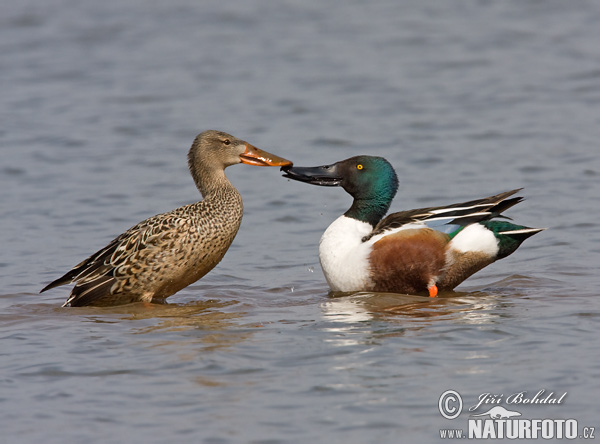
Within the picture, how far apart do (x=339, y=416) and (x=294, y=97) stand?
922 cm

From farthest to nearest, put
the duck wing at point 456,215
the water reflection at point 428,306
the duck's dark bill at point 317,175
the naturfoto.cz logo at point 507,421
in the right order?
the duck's dark bill at point 317,175 → the duck wing at point 456,215 → the water reflection at point 428,306 → the naturfoto.cz logo at point 507,421

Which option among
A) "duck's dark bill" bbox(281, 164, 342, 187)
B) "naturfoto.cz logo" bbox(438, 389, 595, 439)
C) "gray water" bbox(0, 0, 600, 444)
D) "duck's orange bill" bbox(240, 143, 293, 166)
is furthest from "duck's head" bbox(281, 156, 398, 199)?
"naturfoto.cz logo" bbox(438, 389, 595, 439)

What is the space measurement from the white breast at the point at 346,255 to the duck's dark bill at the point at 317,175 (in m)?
0.33

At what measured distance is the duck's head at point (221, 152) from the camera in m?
7.32

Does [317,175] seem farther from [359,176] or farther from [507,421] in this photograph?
[507,421]

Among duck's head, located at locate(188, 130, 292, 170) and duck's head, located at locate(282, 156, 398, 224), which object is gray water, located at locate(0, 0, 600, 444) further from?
duck's head, located at locate(188, 130, 292, 170)

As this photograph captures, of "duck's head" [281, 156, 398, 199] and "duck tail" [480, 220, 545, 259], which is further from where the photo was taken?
"duck's head" [281, 156, 398, 199]

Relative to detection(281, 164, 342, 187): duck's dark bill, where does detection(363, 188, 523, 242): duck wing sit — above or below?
below

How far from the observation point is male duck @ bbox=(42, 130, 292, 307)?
6785 mm

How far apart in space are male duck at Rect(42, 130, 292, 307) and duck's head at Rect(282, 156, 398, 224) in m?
0.71

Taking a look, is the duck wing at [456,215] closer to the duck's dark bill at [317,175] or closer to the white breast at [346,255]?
the white breast at [346,255]

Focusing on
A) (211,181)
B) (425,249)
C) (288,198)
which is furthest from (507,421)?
(288,198)

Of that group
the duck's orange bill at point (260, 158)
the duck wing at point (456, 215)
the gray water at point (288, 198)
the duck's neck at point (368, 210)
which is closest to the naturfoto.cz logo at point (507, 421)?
the gray water at point (288, 198)

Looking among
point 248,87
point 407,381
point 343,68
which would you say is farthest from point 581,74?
point 407,381
